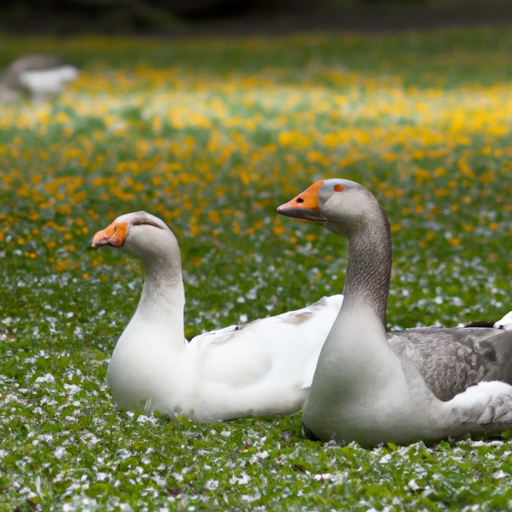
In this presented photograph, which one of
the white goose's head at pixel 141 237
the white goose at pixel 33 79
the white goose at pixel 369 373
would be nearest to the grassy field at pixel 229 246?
the white goose at pixel 369 373

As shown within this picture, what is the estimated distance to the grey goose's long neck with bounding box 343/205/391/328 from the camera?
18.6 feet

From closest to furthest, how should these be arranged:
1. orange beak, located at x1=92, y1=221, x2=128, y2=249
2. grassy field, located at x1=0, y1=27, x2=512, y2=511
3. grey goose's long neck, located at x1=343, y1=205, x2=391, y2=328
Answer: grassy field, located at x1=0, y1=27, x2=512, y2=511 → grey goose's long neck, located at x1=343, y1=205, x2=391, y2=328 → orange beak, located at x1=92, y1=221, x2=128, y2=249

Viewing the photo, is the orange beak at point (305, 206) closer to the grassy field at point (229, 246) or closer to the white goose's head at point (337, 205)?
the white goose's head at point (337, 205)

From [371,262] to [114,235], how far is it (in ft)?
5.81

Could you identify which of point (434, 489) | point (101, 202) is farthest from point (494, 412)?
point (101, 202)

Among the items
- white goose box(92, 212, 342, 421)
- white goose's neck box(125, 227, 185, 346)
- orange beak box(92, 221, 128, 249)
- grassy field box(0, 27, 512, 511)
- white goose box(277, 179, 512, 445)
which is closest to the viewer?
grassy field box(0, 27, 512, 511)

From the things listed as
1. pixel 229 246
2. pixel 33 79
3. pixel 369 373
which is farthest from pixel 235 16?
pixel 369 373

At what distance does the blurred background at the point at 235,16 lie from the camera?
117ft

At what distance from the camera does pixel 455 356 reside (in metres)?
5.91

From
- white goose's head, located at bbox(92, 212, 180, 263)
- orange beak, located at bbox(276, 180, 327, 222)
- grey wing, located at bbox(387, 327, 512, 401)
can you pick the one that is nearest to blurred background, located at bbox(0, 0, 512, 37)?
white goose's head, located at bbox(92, 212, 180, 263)

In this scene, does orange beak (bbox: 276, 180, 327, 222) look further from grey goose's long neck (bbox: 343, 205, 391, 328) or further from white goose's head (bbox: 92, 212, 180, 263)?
white goose's head (bbox: 92, 212, 180, 263)

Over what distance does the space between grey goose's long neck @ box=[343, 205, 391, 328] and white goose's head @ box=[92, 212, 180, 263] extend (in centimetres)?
139

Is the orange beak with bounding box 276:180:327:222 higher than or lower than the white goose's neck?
higher

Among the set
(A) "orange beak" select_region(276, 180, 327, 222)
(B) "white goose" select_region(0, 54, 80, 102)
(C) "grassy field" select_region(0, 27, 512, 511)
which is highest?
(A) "orange beak" select_region(276, 180, 327, 222)
